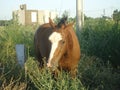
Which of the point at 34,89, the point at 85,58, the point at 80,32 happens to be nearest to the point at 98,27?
the point at 80,32

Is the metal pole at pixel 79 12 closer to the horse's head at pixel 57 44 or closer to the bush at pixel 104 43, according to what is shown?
the bush at pixel 104 43

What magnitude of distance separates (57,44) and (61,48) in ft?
0.60

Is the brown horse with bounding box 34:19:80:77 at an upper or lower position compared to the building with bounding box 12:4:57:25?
lower

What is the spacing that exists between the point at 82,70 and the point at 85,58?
0.88 meters

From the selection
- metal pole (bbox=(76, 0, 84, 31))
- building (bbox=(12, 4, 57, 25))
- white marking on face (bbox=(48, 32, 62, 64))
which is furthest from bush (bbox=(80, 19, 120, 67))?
building (bbox=(12, 4, 57, 25))

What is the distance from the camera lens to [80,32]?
11078 mm

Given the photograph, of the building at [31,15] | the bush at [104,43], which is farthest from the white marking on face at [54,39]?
the building at [31,15]

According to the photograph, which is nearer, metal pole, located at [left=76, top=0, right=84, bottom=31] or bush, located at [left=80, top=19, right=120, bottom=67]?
bush, located at [left=80, top=19, right=120, bottom=67]

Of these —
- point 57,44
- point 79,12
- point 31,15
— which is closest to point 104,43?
point 79,12

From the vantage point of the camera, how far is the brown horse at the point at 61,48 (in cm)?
650

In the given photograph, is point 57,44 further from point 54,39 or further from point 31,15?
point 31,15

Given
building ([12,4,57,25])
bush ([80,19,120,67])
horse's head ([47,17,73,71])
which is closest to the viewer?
horse's head ([47,17,73,71])

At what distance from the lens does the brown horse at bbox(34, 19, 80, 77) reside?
6.50m

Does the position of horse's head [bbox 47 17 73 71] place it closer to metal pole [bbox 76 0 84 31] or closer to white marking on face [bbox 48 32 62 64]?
white marking on face [bbox 48 32 62 64]
